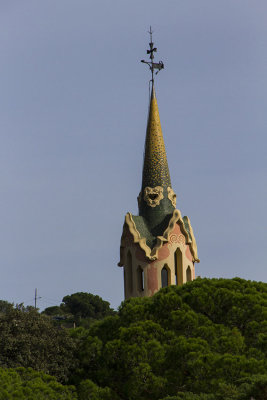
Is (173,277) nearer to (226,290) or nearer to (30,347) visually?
(226,290)

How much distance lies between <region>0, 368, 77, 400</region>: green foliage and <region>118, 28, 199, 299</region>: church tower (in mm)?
9073

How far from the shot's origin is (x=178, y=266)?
3384 centimetres

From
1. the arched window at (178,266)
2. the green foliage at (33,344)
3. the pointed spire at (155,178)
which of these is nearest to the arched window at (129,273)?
the pointed spire at (155,178)

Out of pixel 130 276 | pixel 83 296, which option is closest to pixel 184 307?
pixel 130 276

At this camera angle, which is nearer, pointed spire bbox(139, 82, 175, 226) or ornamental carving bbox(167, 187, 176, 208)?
pointed spire bbox(139, 82, 175, 226)

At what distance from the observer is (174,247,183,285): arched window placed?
110ft

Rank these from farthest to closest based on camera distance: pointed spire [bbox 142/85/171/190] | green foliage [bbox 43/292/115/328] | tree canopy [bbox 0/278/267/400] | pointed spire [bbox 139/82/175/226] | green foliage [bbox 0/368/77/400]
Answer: green foliage [bbox 43/292/115/328], pointed spire [bbox 142/85/171/190], pointed spire [bbox 139/82/175/226], tree canopy [bbox 0/278/267/400], green foliage [bbox 0/368/77/400]

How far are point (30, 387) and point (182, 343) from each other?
4785 mm

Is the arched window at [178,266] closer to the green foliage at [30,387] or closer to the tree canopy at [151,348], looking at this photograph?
the tree canopy at [151,348]

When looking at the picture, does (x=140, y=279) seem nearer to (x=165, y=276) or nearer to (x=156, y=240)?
(x=165, y=276)

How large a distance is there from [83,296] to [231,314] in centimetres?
5558

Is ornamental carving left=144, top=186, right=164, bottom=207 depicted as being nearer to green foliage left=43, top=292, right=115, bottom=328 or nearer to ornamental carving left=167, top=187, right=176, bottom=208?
ornamental carving left=167, top=187, right=176, bottom=208

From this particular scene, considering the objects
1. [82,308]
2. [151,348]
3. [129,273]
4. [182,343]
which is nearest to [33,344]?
[151,348]

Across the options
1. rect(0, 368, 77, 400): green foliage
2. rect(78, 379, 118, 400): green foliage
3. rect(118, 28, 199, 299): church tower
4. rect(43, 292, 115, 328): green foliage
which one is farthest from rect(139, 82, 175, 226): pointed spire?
rect(43, 292, 115, 328): green foliage
